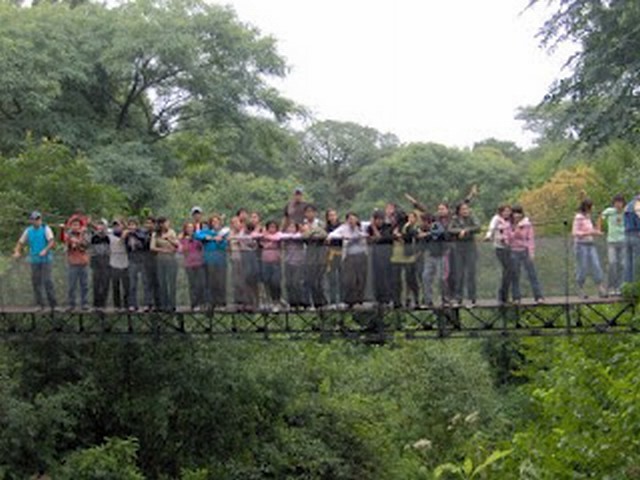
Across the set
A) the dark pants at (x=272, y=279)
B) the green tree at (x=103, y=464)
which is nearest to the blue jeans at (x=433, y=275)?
the dark pants at (x=272, y=279)

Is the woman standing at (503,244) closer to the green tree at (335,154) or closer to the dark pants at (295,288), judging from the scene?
the dark pants at (295,288)

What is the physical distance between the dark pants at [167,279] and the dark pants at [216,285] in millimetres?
478

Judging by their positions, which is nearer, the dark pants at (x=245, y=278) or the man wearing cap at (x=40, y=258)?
the dark pants at (x=245, y=278)

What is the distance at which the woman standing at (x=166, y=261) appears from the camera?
48.1 ft

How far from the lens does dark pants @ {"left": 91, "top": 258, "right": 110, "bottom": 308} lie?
15000 millimetres

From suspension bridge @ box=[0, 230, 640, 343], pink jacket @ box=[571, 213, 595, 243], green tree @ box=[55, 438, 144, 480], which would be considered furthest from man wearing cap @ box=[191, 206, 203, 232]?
pink jacket @ box=[571, 213, 595, 243]

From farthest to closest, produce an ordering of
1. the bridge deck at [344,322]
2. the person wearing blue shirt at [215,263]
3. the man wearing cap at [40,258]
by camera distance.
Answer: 1. the man wearing cap at [40,258]
2. the person wearing blue shirt at [215,263]
3. the bridge deck at [344,322]

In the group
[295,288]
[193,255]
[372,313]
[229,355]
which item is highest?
[193,255]

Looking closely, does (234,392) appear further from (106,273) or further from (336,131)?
(336,131)

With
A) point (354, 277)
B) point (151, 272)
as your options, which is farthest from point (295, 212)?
point (151, 272)

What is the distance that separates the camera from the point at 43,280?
49.6 feet

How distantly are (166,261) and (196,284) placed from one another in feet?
1.67

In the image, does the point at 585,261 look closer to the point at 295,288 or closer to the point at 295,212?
the point at 295,288

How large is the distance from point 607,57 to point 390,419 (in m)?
9.18
